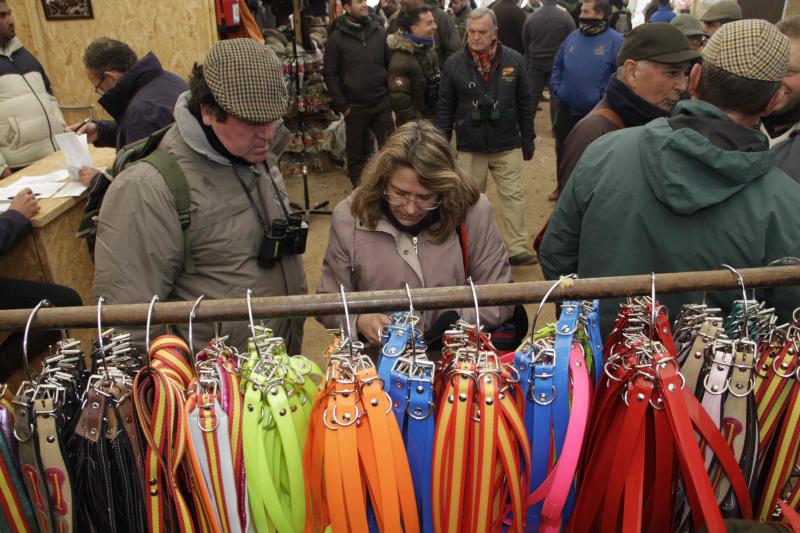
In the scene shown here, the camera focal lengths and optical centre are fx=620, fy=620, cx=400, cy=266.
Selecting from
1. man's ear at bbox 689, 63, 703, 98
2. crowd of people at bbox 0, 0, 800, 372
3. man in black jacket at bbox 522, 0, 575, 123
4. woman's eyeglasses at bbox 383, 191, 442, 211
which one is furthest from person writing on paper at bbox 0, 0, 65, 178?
man in black jacket at bbox 522, 0, 575, 123

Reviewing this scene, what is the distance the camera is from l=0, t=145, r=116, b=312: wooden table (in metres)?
3.40

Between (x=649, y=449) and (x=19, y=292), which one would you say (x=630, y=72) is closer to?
(x=649, y=449)

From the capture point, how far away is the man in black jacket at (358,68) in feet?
20.3

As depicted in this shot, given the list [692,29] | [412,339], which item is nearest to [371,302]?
[412,339]

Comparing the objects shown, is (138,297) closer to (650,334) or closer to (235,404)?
(235,404)

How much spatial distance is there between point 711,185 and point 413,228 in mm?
978

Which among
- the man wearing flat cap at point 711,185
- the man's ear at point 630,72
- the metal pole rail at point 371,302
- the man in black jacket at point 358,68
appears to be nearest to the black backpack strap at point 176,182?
the metal pole rail at point 371,302

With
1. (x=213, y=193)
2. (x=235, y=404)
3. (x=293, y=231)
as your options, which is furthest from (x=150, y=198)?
(x=235, y=404)

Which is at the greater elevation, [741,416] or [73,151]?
[741,416]

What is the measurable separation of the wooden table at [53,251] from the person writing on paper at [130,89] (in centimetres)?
27

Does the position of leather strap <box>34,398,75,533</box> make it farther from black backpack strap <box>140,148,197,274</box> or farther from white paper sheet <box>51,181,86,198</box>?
white paper sheet <box>51,181,86,198</box>

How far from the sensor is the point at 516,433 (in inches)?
46.1

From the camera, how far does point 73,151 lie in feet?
12.1

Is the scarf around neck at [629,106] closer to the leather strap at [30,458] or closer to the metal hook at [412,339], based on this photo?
the metal hook at [412,339]
